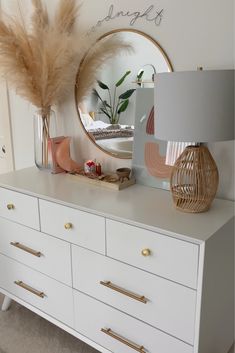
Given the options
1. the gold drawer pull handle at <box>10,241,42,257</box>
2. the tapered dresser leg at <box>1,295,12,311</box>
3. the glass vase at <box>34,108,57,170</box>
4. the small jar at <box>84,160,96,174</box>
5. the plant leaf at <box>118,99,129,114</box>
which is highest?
the plant leaf at <box>118,99,129,114</box>

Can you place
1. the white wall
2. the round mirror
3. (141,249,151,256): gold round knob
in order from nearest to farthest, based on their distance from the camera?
1. (141,249,151,256): gold round knob
2. the white wall
3. the round mirror

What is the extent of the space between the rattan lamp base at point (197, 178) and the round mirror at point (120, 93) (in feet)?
1.43

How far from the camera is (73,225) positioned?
4.74ft

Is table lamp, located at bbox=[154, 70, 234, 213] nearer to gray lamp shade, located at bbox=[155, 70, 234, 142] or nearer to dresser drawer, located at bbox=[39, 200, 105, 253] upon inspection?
gray lamp shade, located at bbox=[155, 70, 234, 142]

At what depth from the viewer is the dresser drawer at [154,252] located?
114cm

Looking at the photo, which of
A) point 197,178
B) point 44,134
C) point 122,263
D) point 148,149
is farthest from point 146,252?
point 44,134

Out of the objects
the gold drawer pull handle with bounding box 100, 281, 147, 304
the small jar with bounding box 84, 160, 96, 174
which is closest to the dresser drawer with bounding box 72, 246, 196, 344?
the gold drawer pull handle with bounding box 100, 281, 147, 304

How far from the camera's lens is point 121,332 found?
55.6 inches

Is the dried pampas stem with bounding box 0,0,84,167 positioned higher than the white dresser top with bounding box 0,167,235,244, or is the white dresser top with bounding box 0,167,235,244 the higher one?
Answer: the dried pampas stem with bounding box 0,0,84,167

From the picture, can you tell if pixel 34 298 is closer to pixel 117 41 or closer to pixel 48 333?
pixel 48 333

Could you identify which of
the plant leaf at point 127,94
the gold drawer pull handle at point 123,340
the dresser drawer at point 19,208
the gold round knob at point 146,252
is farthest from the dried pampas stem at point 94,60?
the gold drawer pull handle at point 123,340

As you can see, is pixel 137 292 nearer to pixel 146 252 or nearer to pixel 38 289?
pixel 146 252

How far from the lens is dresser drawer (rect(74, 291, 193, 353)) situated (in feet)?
4.22

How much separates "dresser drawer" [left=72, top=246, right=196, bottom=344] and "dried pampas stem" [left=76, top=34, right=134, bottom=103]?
2.83 ft
